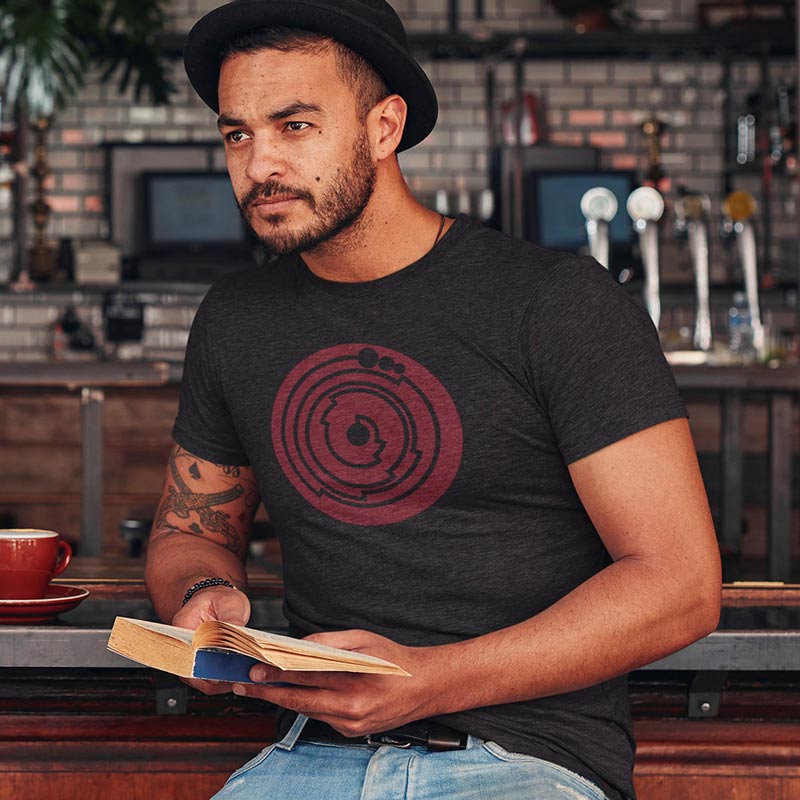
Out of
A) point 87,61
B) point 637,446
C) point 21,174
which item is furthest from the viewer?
point 21,174

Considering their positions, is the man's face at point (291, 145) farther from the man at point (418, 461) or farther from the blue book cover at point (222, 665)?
the blue book cover at point (222, 665)

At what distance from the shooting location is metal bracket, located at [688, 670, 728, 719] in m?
1.47

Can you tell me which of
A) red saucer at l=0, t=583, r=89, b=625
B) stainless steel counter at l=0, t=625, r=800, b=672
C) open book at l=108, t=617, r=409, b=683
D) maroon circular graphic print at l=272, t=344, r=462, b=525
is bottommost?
stainless steel counter at l=0, t=625, r=800, b=672

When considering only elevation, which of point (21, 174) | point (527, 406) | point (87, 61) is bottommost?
point (527, 406)

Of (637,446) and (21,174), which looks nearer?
(637,446)

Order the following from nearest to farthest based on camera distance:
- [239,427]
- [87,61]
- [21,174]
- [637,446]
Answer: [637,446] → [239,427] → [87,61] → [21,174]

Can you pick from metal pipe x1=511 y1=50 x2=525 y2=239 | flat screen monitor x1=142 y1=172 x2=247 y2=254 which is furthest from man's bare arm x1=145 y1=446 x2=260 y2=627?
flat screen monitor x1=142 y1=172 x2=247 y2=254

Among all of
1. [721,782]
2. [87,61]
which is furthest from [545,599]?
[87,61]

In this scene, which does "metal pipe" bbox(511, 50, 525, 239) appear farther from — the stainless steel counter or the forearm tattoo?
the stainless steel counter

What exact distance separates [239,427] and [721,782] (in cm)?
66

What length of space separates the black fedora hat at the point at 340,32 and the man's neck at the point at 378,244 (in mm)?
104

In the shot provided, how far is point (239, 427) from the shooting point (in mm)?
1429

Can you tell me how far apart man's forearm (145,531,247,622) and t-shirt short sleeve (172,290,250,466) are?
10cm

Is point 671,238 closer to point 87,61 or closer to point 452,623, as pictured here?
point 87,61
